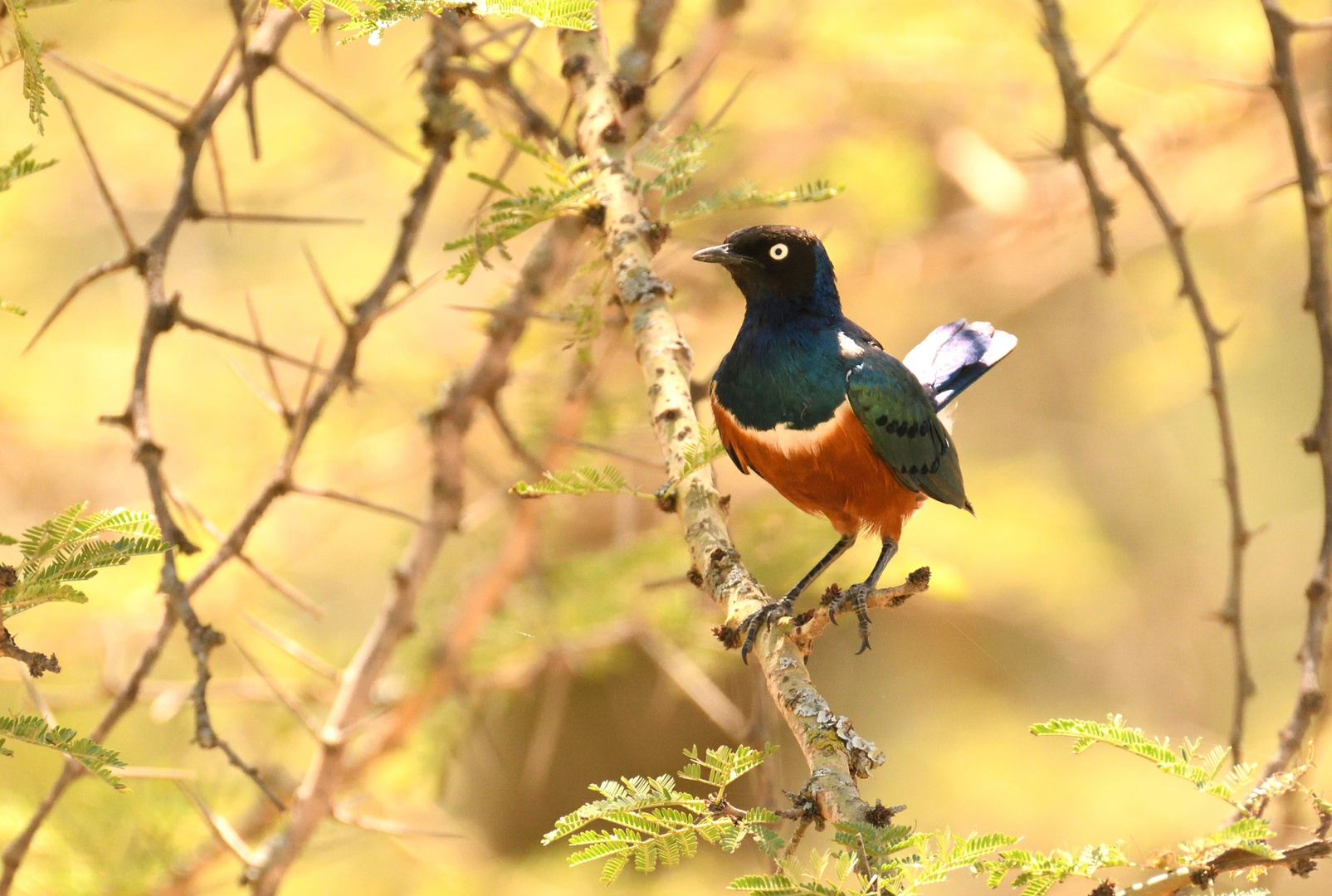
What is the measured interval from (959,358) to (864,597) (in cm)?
156

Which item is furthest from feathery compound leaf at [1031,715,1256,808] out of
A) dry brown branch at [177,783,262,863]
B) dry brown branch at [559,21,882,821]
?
dry brown branch at [177,783,262,863]

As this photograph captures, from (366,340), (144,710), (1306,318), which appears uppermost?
(1306,318)

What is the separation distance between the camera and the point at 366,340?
22.3 feet

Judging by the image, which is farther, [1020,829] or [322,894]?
[1020,829]

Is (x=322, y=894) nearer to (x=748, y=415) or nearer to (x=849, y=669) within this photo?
(x=849, y=669)

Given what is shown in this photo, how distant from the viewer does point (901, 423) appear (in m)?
3.20

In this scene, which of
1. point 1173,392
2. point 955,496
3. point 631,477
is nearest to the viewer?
point 955,496

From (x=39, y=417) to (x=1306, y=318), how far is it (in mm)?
11559

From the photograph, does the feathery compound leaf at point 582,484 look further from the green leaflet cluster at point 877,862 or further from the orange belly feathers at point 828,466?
the green leaflet cluster at point 877,862

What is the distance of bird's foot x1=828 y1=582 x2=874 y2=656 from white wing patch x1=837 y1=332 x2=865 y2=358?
0.66 m

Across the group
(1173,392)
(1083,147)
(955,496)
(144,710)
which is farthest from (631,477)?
(1173,392)

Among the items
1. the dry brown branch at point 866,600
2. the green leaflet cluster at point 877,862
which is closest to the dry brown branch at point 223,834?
the dry brown branch at point 866,600

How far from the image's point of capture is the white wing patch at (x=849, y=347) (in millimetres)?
3238

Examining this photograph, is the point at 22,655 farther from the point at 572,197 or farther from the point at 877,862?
the point at 572,197
